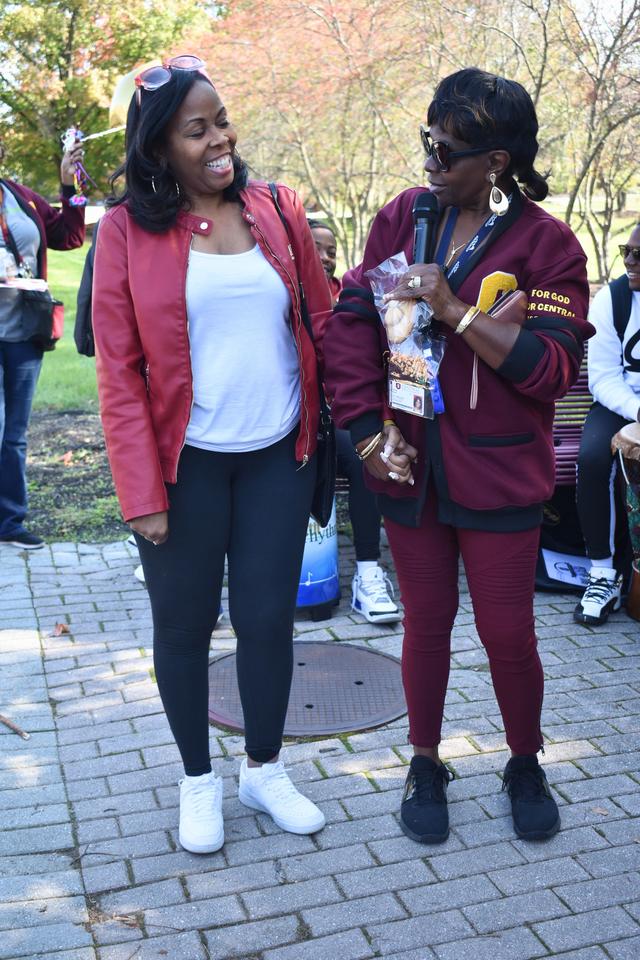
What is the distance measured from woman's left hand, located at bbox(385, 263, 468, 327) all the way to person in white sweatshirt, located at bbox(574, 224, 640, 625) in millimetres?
2473

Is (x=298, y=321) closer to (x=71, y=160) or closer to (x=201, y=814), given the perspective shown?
(x=201, y=814)

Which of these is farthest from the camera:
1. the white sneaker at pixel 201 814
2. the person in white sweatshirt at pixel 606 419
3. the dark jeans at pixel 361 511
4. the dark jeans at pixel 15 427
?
the dark jeans at pixel 15 427

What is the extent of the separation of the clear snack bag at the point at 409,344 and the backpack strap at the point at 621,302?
245 centimetres

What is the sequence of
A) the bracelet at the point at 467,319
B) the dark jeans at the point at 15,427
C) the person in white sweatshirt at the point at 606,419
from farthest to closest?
1. the dark jeans at the point at 15,427
2. the person in white sweatshirt at the point at 606,419
3. the bracelet at the point at 467,319

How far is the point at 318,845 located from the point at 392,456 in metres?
1.23

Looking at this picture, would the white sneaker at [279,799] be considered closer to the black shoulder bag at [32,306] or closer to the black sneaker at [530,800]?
the black sneaker at [530,800]

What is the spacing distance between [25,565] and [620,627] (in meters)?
3.21

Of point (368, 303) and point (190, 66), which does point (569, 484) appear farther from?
point (190, 66)

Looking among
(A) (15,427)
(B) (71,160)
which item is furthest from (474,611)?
(B) (71,160)

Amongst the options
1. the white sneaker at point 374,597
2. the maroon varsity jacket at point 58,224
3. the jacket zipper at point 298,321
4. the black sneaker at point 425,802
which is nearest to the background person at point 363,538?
the white sneaker at point 374,597

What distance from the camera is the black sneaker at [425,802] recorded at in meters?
3.27

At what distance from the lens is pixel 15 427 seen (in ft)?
20.8

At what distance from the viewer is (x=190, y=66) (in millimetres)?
2910

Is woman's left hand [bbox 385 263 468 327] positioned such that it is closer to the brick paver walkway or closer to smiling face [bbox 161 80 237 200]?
smiling face [bbox 161 80 237 200]
